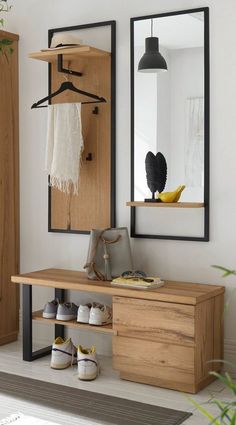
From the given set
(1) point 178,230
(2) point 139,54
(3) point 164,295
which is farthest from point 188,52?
(3) point 164,295

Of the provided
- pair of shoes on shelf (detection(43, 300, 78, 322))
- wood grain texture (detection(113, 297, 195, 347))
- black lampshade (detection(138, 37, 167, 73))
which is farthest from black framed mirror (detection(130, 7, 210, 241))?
pair of shoes on shelf (detection(43, 300, 78, 322))

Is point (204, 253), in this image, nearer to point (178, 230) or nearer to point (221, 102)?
point (178, 230)

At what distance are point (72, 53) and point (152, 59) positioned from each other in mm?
506

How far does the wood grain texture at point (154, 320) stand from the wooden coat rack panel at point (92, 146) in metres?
0.72

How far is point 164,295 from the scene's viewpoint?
122 inches

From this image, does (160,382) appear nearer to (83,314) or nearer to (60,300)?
(83,314)

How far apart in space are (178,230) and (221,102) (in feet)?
2.63

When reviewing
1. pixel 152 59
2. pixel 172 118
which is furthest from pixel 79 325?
pixel 152 59

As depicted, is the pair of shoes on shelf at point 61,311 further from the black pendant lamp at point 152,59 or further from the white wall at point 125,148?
the black pendant lamp at point 152,59

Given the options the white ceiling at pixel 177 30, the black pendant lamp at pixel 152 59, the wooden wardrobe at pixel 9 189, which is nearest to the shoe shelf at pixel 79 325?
the wooden wardrobe at pixel 9 189

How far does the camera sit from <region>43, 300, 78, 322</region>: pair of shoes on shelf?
11.7 feet

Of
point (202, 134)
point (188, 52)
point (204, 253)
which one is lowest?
point (204, 253)

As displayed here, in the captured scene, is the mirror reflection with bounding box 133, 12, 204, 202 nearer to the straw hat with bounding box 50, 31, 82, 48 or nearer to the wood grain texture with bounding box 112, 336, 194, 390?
the straw hat with bounding box 50, 31, 82, 48

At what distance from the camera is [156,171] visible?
3.44m
